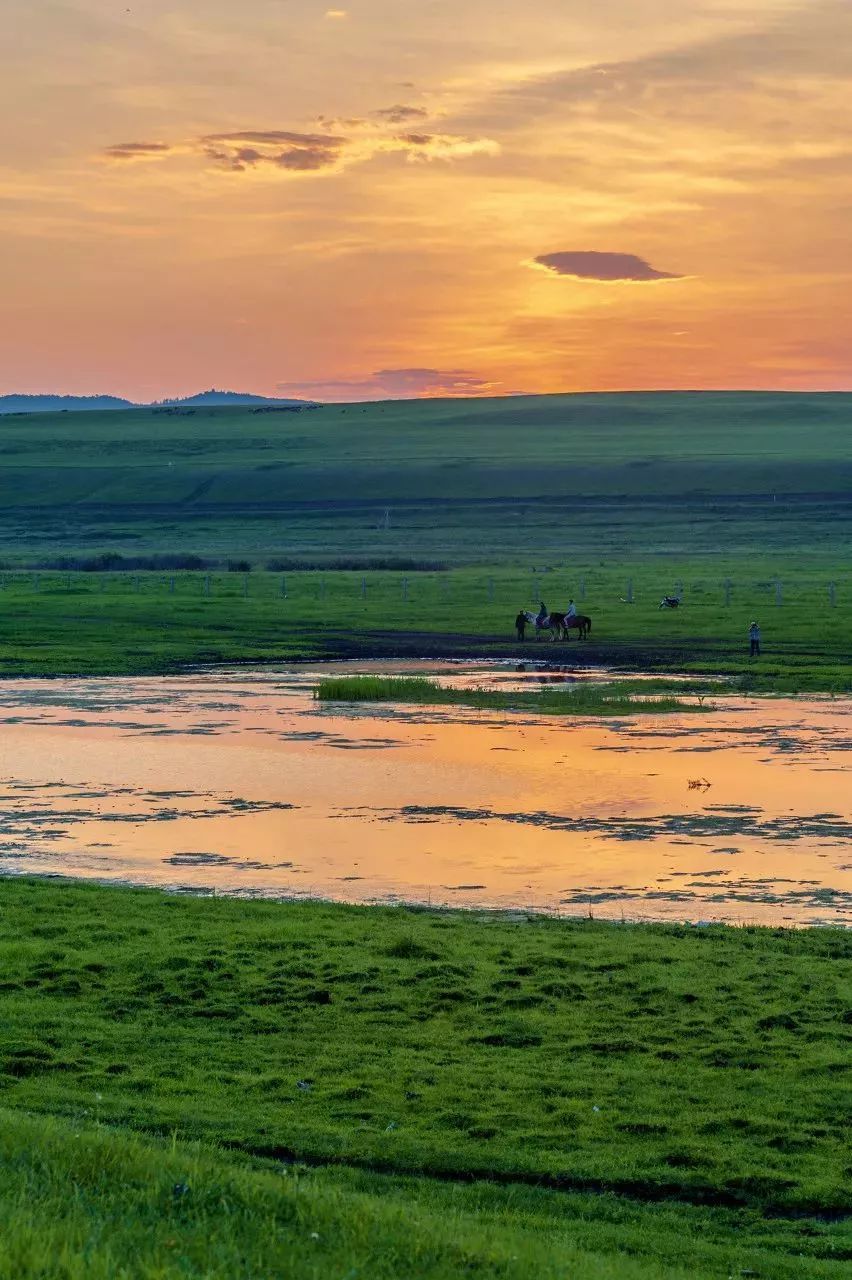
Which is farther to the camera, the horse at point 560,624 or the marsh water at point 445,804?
the horse at point 560,624

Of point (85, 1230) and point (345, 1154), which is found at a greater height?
point (85, 1230)

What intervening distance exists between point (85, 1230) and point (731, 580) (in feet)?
265

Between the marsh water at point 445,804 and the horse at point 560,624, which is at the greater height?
the horse at point 560,624

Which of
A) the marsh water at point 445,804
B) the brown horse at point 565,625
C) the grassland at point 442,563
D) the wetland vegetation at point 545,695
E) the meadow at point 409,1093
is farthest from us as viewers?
the brown horse at point 565,625

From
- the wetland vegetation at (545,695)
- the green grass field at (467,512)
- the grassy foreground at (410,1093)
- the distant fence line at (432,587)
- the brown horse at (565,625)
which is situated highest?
the green grass field at (467,512)

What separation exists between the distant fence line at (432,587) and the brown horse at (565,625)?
10.0 m

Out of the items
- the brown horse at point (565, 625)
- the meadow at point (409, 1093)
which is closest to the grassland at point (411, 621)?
the brown horse at point (565, 625)

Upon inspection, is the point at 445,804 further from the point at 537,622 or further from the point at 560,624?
the point at 560,624

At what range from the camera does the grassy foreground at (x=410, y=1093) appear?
924cm

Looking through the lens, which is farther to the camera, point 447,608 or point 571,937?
point 447,608

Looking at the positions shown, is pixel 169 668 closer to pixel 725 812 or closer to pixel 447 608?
pixel 447 608

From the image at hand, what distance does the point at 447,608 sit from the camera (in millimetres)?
73250

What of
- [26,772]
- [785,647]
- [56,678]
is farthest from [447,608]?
[26,772]

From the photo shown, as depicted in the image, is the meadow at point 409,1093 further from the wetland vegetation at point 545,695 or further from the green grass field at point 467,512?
the green grass field at point 467,512
